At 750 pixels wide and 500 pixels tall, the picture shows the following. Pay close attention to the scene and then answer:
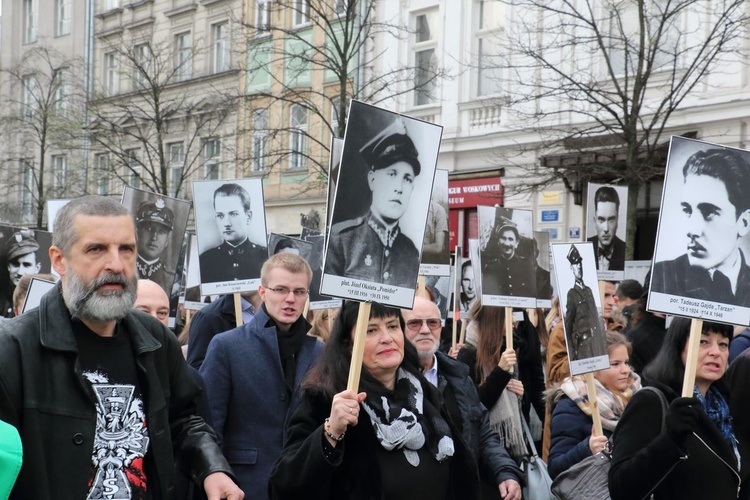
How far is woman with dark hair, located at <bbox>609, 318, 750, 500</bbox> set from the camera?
4320mm

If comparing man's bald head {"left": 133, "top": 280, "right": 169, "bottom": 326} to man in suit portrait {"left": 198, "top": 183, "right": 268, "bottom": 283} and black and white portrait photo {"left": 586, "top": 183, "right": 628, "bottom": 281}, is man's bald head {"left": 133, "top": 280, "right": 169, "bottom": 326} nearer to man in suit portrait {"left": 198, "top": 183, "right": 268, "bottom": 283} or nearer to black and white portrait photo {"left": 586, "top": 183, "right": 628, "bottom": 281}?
man in suit portrait {"left": 198, "top": 183, "right": 268, "bottom": 283}

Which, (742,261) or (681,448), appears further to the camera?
(742,261)

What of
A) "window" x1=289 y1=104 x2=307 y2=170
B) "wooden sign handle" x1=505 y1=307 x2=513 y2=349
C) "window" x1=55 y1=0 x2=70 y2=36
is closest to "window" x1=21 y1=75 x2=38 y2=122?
"window" x1=55 y1=0 x2=70 y2=36

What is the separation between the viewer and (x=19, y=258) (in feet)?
32.4

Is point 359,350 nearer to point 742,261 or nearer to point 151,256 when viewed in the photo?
point 742,261

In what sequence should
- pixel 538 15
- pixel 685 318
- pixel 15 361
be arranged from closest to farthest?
1. pixel 15 361
2. pixel 685 318
3. pixel 538 15

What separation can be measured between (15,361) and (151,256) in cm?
524

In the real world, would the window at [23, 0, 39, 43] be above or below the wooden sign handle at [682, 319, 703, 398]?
above

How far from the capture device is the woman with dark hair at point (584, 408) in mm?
5555

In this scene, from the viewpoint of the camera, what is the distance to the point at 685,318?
15.8 ft

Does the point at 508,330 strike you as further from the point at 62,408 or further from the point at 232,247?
the point at 62,408

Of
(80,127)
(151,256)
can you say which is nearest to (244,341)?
(151,256)

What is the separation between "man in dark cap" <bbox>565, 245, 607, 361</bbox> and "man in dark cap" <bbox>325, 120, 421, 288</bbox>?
1.84 meters

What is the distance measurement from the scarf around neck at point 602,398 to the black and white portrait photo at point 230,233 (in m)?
2.76
